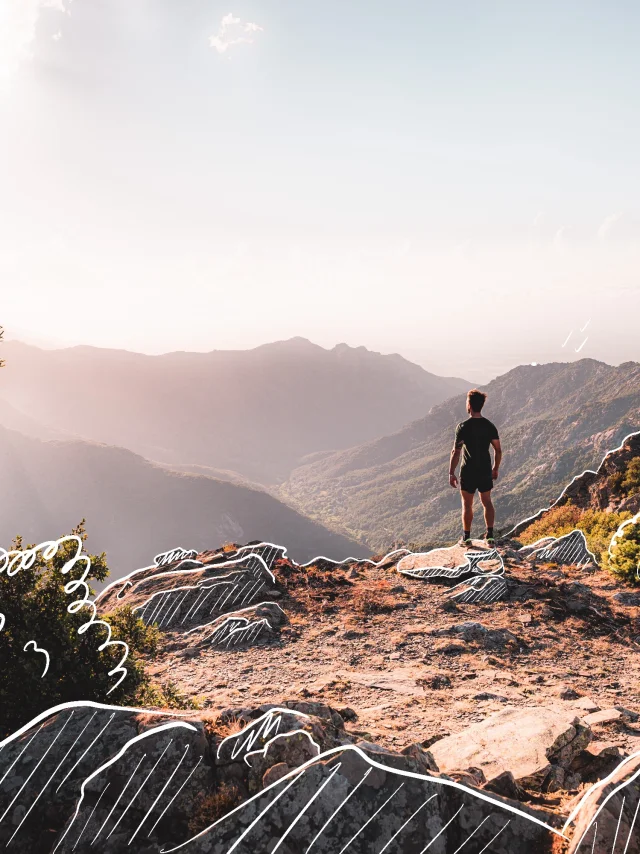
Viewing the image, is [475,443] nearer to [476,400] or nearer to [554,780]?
[476,400]

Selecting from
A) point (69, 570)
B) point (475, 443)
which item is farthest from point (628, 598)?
point (69, 570)

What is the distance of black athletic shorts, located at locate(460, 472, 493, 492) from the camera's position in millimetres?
11461

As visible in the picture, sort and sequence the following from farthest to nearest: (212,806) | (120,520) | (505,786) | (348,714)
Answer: (120,520), (348,714), (505,786), (212,806)

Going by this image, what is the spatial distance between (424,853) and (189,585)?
9.29 meters

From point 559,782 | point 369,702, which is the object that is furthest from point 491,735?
point 369,702

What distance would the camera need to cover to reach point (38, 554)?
5.60m

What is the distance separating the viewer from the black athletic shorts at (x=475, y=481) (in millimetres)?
11461

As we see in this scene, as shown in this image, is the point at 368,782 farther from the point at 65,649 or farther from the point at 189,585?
the point at 189,585

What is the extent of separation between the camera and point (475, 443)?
1129 cm

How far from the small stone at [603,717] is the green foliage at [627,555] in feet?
19.2

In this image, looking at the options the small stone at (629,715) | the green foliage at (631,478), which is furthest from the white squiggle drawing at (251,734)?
the green foliage at (631,478)

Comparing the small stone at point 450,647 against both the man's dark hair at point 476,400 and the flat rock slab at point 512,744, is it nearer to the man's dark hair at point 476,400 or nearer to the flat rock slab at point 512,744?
the flat rock slab at point 512,744

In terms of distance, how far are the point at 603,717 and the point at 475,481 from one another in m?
5.95

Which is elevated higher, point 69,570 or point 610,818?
point 69,570
